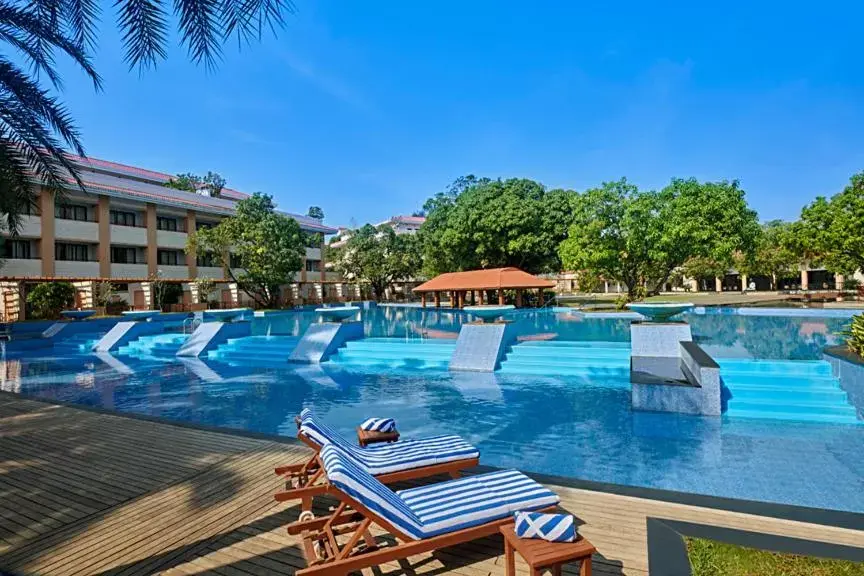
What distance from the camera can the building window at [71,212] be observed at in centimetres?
2984

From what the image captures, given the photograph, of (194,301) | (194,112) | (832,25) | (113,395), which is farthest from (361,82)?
(194,301)

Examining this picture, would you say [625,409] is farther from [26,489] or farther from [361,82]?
[361,82]

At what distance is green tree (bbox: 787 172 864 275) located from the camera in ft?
92.2

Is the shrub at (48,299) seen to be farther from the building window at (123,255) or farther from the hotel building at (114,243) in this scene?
the building window at (123,255)

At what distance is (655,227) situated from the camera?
26.0 meters

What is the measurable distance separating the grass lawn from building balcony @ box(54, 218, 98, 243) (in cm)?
3690

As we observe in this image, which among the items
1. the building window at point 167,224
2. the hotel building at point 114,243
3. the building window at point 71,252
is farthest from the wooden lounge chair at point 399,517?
the building window at point 167,224

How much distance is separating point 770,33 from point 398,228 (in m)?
63.5

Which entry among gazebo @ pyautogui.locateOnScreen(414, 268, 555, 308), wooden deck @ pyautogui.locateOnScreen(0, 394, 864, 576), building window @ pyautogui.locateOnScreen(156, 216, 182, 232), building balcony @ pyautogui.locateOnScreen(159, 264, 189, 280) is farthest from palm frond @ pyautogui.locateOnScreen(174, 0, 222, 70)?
building window @ pyautogui.locateOnScreen(156, 216, 182, 232)

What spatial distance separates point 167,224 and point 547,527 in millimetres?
40657

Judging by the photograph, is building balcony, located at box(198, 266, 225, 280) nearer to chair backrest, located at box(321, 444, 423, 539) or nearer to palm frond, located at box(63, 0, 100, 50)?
palm frond, located at box(63, 0, 100, 50)

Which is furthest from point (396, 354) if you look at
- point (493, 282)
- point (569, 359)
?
point (493, 282)

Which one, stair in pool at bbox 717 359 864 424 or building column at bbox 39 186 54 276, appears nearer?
stair in pool at bbox 717 359 864 424

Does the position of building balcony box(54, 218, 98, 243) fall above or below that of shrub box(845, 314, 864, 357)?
above
